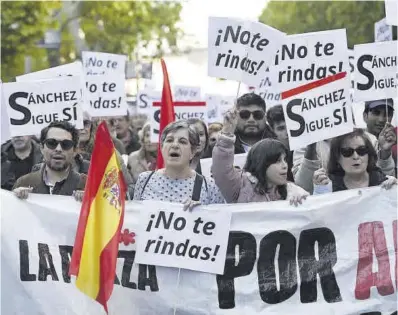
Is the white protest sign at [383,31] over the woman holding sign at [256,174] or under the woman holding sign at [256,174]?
over

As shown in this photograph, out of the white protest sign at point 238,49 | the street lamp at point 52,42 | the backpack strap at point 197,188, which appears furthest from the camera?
the street lamp at point 52,42

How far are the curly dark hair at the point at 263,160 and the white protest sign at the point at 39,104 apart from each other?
240 cm

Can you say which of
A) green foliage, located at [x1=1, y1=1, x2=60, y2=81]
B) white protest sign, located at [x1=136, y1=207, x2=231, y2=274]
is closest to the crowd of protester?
white protest sign, located at [x1=136, y1=207, x2=231, y2=274]

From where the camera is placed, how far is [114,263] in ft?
23.6

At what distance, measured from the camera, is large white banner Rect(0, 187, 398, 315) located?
7.22m

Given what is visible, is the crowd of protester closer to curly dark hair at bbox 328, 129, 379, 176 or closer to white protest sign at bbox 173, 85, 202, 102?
curly dark hair at bbox 328, 129, 379, 176

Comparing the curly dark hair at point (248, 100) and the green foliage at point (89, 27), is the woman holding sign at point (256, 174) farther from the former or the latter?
the green foliage at point (89, 27)

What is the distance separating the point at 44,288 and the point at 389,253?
216 cm

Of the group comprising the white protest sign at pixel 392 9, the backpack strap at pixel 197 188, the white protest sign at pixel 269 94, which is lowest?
the backpack strap at pixel 197 188

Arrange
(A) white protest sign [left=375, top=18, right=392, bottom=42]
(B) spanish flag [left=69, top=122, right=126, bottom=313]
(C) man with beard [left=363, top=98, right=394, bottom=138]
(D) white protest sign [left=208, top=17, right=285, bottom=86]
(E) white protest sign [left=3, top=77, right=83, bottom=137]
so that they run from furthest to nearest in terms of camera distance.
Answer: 1. (A) white protest sign [left=375, top=18, right=392, bottom=42]
2. (C) man with beard [left=363, top=98, right=394, bottom=138]
3. (E) white protest sign [left=3, top=77, right=83, bottom=137]
4. (D) white protest sign [left=208, top=17, right=285, bottom=86]
5. (B) spanish flag [left=69, top=122, right=126, bottom=313]

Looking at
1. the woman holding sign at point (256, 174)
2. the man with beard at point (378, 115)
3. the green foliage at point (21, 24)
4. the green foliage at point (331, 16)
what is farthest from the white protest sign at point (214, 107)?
the green foliage at point (331, 16)

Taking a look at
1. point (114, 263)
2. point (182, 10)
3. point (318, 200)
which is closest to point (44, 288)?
point (114, 263)

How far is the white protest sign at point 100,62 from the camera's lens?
15.5m

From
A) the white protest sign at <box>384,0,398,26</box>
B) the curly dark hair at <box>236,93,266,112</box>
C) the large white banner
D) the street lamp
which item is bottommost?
the large white banner
